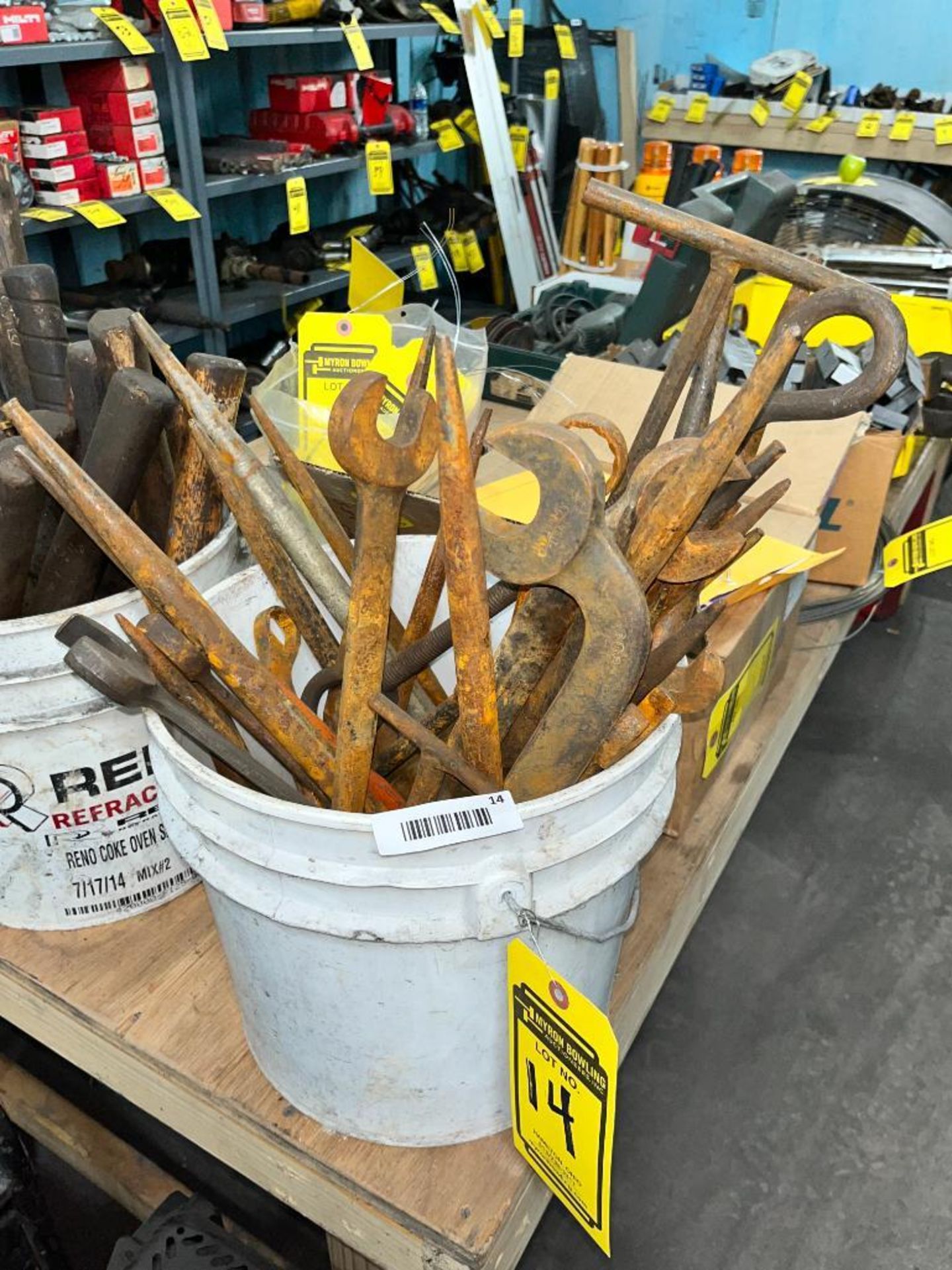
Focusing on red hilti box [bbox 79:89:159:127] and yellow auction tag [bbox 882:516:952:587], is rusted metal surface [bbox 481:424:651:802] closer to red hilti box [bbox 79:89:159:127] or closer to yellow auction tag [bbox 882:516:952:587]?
yellow auction tag [bbox 882:516:952:587]

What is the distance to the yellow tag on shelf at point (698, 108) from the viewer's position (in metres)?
3.47

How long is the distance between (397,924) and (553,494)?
202 millimetres

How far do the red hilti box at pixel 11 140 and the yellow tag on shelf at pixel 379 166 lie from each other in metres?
0.86

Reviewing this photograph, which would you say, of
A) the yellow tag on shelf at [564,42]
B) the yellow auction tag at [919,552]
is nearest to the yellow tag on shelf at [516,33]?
the yellow tag on shelf at [564,42]

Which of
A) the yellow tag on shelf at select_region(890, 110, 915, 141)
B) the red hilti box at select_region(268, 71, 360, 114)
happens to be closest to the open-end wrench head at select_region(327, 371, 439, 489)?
the red hilti box at select_region(268, 71, 360, 114)

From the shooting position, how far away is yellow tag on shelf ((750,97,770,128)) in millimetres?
3314

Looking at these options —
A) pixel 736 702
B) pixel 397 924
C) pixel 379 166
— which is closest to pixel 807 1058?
pixel 736 702

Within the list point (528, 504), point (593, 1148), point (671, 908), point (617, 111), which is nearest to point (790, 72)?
point (617, 111)

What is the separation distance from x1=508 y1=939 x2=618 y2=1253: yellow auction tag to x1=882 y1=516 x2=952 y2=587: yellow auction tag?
2.28 feet

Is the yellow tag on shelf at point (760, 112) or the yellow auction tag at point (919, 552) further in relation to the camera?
the yellow tag on shelf at point (760, 112)

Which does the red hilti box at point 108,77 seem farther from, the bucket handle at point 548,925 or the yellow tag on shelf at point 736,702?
the bucket handle at point 548,925

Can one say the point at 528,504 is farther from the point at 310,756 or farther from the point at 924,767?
the point at 924,767

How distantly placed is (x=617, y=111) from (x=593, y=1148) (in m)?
3.95

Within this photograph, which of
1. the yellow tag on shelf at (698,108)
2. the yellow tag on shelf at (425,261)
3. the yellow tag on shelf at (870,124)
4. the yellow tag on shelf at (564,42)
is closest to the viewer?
the yellow tag on shelf at (425,261)
